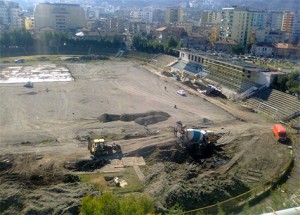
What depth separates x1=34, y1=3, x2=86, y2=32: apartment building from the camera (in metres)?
59.2

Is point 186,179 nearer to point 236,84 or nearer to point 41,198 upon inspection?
point 41,198

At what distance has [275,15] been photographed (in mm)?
72250

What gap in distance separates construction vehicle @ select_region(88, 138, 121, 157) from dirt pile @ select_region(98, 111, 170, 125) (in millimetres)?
3973

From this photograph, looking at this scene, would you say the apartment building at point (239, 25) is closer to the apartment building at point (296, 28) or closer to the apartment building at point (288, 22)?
the apartment building at point (296, 28)

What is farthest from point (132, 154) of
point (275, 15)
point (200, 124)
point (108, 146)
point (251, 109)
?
point (275, 15)

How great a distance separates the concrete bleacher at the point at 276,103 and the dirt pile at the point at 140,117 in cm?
648

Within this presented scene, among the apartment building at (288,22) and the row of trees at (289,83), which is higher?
the apartment building at (288,22)

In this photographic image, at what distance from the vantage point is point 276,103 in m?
21.0

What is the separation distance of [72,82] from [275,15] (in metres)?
58.6

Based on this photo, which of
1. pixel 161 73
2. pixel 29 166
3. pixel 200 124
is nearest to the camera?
pixel 29 166

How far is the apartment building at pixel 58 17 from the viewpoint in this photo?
5916cm

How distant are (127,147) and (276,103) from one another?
11117 mm

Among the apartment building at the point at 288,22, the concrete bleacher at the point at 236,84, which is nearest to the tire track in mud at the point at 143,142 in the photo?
the concrete bleacher at the point at 236,84

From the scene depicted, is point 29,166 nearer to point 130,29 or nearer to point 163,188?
point 163,188
